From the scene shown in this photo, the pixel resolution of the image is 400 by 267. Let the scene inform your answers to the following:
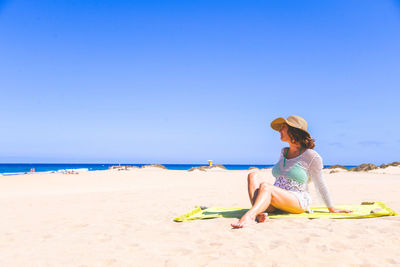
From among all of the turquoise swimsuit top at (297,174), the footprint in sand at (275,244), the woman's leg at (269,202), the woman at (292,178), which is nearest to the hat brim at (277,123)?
the woman at (292,178)

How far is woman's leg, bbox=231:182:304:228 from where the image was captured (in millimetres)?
4701

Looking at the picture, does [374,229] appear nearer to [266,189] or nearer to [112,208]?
A: [266,189]

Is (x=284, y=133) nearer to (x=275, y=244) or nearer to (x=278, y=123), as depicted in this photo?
(x=278, y=123)

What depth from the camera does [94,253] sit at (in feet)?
12.7

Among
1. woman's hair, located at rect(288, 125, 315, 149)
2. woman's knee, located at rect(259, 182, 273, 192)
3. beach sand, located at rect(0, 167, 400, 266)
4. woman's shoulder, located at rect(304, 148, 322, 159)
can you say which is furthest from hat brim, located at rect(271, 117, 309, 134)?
beach sand, located at rect(0, 167, 400, 266)

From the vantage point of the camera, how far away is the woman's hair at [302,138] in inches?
199

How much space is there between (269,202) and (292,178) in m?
0.57

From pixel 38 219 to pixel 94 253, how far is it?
319 cm

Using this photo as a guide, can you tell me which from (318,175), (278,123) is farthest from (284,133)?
(318,175)

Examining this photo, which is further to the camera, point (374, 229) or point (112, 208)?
point (112, 208)

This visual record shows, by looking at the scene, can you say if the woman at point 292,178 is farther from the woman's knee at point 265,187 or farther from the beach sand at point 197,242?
the beach sand at point 197,242

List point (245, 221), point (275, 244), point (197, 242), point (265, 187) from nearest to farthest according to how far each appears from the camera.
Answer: point (275, 244), point (197, 242), point (245, 221), point (265, 187)

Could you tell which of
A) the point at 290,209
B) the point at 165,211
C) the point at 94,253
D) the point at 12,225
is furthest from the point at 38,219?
the point at 290,209

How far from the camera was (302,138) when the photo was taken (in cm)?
507
